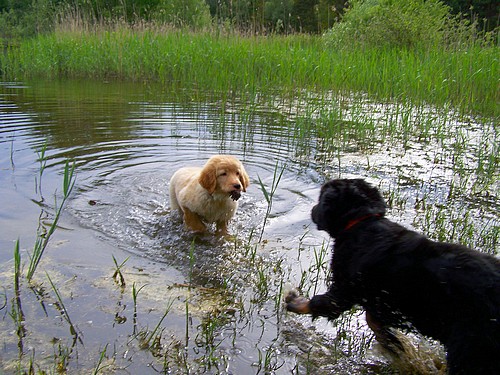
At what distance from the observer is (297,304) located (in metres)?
3.13

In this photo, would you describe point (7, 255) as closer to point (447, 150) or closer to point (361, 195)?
point (361, 195)

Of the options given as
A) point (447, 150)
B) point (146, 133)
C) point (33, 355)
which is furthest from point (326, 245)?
point (146, 133)

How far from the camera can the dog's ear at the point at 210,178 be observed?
16.1 ft

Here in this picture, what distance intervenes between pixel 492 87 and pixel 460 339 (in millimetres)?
8277

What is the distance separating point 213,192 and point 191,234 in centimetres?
59

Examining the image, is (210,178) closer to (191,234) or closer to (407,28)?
(191,234)

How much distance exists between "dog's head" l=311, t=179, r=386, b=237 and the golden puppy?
5.52 feet

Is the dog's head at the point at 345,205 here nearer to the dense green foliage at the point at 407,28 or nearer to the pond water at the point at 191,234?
the pond water at the point at 191,234

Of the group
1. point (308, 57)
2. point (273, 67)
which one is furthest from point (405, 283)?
point (308, 57)

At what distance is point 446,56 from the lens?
10.5m

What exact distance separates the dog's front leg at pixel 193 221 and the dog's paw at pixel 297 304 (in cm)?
215

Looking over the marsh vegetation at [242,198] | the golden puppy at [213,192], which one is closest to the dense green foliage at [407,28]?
the marsh vegetation at [242,198]

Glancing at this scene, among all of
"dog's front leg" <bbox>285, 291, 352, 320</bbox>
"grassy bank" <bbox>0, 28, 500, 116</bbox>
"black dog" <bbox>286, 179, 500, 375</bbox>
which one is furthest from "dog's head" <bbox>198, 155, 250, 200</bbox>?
"grassy bank" <bbox>0, 28, 500, 116</bbox>

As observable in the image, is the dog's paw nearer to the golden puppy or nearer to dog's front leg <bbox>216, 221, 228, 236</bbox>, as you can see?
the golden puppy
